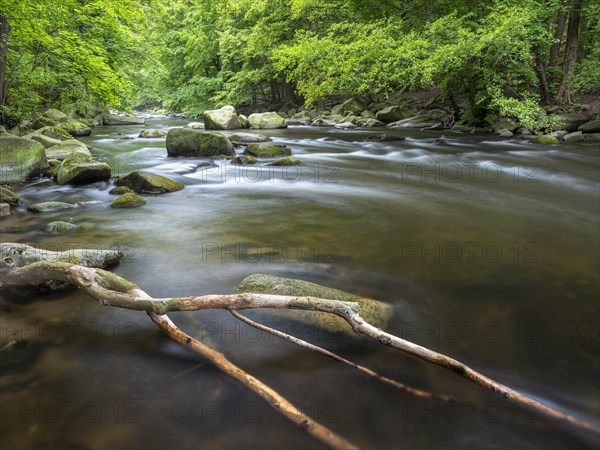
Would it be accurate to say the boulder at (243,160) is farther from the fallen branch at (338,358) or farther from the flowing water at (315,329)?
the fallen branch at (338,358)

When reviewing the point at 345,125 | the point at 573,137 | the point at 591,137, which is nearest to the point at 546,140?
the point at 573,137

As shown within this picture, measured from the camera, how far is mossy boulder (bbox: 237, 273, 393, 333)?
2.36 metres

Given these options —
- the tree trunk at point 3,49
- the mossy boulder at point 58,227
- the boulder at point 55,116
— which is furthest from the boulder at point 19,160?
the boulder at point 55,116

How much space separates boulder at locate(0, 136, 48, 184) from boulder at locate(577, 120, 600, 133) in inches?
645

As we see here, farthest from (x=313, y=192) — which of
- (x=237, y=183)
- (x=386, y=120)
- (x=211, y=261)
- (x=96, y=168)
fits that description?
(x=386, y=120)

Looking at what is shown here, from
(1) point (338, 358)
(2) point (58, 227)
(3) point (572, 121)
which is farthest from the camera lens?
(3) point (572, 121)

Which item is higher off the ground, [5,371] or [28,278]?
[28,278]

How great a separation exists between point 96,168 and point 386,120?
16.9 m

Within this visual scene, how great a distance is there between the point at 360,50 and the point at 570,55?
8.34 meters

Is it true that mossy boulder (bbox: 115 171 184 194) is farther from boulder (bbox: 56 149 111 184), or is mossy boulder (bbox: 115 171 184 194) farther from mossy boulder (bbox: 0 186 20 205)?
mossy boulder (bbox: 0 186 20 205)

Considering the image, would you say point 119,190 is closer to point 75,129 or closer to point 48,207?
point 48,207

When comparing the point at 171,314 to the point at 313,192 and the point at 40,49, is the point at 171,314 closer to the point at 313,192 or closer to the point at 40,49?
the point at 313,192

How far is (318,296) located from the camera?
2.47 m

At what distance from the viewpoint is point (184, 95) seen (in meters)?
30.3
